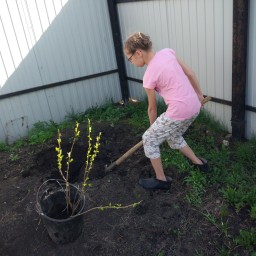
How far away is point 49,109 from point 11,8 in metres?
1.77

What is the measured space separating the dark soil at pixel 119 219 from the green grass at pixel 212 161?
0.24ft

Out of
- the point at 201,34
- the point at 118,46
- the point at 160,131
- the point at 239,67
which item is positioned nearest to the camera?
the point at 160,131

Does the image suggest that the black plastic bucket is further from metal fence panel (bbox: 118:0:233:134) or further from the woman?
metal fence panel (bbox: 118:0:233:134)

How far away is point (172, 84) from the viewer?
2994mm

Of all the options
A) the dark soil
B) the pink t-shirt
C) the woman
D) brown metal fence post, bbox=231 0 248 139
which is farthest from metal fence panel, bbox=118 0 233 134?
the dark soil

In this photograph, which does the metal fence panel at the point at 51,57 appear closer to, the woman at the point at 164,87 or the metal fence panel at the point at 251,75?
the woman at the point at 164,87

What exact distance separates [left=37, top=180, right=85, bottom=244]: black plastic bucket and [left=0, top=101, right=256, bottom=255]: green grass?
118cm

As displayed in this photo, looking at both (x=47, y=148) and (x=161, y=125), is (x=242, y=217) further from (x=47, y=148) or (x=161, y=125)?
(x=47, y=148)

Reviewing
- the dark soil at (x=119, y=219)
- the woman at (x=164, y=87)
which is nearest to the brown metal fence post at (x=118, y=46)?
the dark soil at (x=119, y=219)

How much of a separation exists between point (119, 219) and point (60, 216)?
0.61m

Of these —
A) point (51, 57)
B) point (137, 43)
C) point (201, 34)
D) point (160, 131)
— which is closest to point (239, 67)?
point (201, 34)

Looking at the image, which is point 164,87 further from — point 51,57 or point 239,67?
point 51,57

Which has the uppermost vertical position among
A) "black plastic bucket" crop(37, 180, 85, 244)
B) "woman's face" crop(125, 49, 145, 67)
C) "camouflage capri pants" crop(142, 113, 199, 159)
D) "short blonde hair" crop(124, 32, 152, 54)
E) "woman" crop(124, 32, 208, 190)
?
"short blonde hair" crop(124, 32, 152, 54)

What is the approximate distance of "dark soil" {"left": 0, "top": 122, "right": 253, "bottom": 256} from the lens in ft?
9.50
